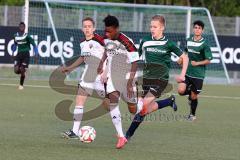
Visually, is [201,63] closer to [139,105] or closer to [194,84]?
[194,84]

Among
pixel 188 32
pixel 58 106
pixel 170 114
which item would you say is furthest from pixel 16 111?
pixel 188 32

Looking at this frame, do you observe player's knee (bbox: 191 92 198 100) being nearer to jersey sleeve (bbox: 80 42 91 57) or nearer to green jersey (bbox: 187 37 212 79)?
green jersey (bbox: 187 37 212 79)

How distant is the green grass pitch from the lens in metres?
10.4

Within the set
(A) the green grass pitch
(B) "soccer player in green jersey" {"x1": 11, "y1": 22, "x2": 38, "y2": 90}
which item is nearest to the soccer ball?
(A) the green grass pitch

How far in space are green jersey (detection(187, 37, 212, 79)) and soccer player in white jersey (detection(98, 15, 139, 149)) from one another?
15.4 ft

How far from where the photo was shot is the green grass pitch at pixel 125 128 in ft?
34.1

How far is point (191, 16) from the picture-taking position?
100ft

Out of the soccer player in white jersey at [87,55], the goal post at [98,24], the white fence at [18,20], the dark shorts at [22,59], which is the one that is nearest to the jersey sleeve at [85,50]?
the soccer player in white jersey at [87,55]

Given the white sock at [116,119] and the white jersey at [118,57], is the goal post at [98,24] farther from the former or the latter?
the white sock at [116,119]

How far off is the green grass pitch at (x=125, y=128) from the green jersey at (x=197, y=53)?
0.95m

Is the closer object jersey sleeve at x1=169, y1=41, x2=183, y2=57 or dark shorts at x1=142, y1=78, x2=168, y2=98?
jersey sleeve at x1=169, y1=41, x2=183, y2=57

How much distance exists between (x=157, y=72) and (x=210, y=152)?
7.25 feet

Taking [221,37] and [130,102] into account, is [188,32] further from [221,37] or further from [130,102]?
[130,102]

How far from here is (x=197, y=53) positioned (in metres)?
16.5
